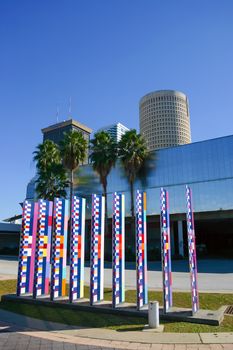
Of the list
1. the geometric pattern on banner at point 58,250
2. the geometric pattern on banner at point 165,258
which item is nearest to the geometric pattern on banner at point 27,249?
the geometric pattern on banner at point 58,250

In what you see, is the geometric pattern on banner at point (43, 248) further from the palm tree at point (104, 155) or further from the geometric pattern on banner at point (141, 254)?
the palm tree at point (104, 155)

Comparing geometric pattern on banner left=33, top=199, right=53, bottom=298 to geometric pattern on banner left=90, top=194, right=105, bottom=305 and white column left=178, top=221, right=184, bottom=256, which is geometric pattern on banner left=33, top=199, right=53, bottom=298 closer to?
geometric pattern on banner left=90, top=194, right=105, bottom=305

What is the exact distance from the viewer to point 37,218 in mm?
12148

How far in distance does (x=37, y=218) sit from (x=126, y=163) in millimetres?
24100

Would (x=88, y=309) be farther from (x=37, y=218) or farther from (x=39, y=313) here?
(x=37, y=218)

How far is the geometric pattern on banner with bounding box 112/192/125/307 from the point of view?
9820 mm

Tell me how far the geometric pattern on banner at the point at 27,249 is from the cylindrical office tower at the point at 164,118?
513 ft

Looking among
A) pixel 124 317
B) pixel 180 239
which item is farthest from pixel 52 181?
pixel 124 317

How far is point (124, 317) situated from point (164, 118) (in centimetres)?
16480

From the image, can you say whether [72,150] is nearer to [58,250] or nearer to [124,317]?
[58,250]

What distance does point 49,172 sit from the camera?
4019 centimetres

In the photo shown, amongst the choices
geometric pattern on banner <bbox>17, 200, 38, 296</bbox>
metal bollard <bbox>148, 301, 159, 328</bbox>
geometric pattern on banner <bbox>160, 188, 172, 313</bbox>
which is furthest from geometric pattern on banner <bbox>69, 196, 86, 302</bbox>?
metal bollard <bbox>148, 301, 159, 328</bbox>

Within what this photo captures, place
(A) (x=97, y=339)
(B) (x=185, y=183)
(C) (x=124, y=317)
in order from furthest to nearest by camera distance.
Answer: (B) (x=185, y=183) < (C) (x=124, y=317) < (A) (x=97, y=339)

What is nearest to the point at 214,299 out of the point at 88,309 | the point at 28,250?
the point at 88,309
